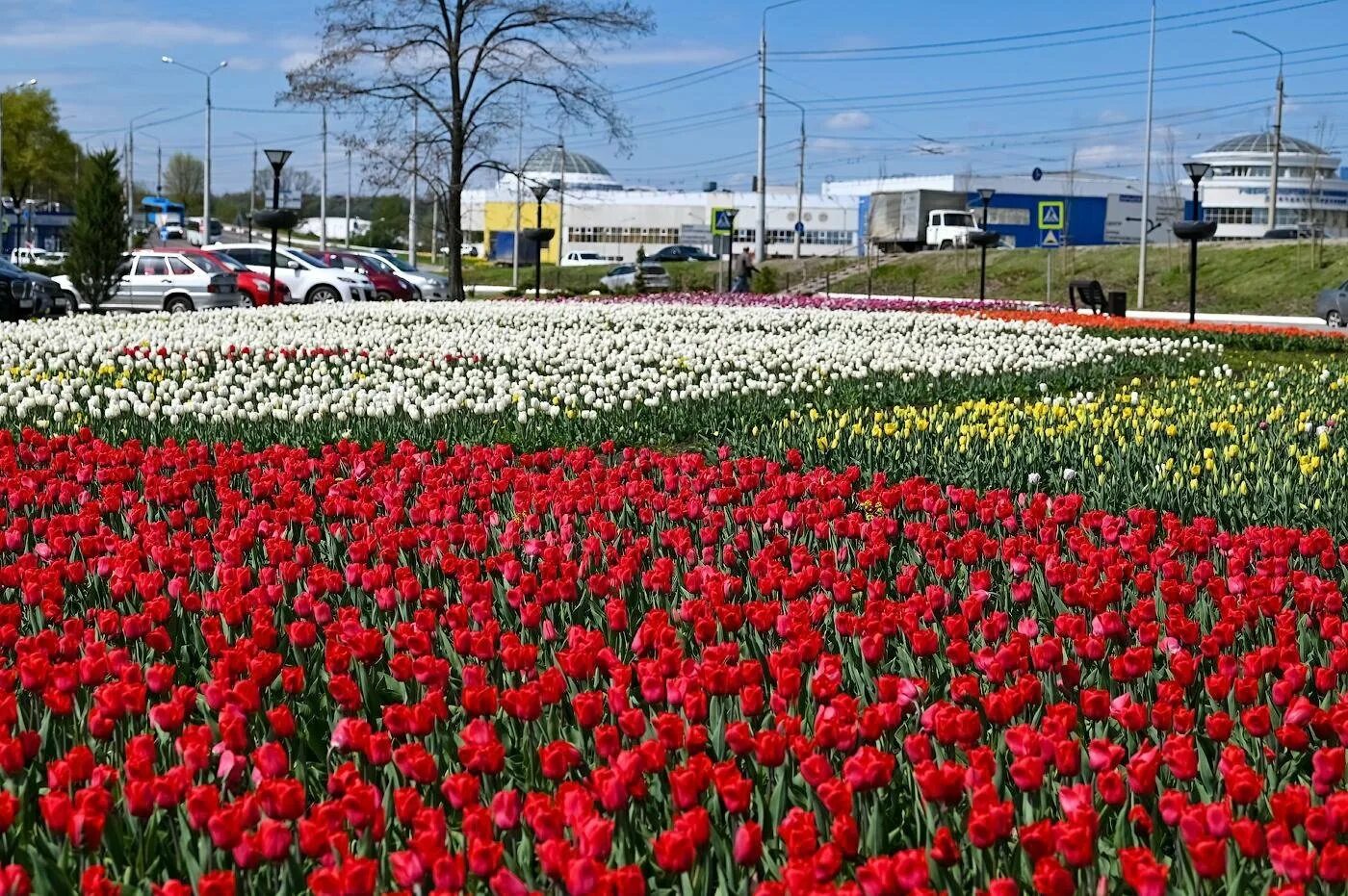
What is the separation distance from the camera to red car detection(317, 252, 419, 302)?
116 ft

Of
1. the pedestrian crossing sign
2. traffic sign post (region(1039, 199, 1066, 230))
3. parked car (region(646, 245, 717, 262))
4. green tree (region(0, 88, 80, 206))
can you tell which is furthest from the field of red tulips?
green tree (region(0, 88, 80, 206))

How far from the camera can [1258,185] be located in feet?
358

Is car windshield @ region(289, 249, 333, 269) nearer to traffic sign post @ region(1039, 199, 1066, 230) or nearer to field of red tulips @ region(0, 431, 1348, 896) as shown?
traffic sign post @ region(1039, 199, 1066, 230)

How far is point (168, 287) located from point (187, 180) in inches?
4163

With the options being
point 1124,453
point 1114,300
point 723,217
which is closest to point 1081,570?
point 1124,453

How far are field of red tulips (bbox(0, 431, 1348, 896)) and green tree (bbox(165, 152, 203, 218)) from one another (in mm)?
128061

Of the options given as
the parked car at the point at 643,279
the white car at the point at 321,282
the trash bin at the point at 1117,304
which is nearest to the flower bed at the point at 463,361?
the trash bin at the point at 1117,304

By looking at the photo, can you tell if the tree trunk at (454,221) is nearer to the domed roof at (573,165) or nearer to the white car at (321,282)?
the white car at (321,282)

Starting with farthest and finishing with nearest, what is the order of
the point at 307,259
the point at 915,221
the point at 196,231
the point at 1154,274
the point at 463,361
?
the point at 196,231, the point at 915,221, the point at 1154,274, the point at 307,259, the point at 463,361

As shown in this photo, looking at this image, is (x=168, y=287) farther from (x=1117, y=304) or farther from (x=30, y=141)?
(x=30, y=141)

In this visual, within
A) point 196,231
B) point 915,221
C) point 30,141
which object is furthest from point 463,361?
point 196,231

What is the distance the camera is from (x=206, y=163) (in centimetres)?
6475

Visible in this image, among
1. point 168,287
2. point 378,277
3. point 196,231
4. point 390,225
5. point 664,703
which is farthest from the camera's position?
point 390,225

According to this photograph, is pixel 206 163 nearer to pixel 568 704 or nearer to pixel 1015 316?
pixel 1015 316
